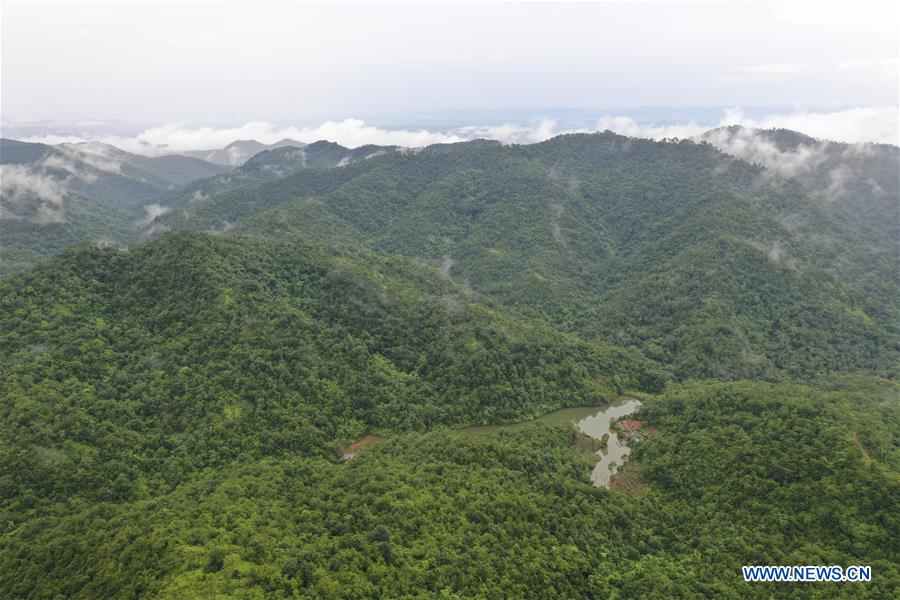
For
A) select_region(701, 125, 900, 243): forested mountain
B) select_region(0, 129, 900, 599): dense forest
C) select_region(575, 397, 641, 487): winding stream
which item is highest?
select_region(701, 125, 900, 243): forested mountain

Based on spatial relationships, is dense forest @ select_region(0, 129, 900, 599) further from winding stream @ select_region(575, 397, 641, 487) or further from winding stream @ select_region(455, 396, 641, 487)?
winding stream @ select_region(575, 397, 641, 487)

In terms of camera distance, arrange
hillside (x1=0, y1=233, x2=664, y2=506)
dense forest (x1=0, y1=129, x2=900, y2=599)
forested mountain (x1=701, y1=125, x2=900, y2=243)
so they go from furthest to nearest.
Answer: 1. forested mountain (x1=701, y1=125, x2=900, y2=243)
2. hillside (x1=0, y1=233, x2=664, y2=506)
3. dense forest (x1=0, y1=129, x2=900, y2=599)

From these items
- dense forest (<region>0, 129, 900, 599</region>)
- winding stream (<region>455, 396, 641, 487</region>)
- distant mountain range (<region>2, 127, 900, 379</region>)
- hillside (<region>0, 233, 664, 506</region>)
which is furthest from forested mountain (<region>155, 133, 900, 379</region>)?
hillside (<region>0, 233, 664, 506</region>)

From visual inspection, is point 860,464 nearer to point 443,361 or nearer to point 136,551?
point 443,361

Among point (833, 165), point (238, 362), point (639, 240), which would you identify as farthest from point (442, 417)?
point (833, 165)

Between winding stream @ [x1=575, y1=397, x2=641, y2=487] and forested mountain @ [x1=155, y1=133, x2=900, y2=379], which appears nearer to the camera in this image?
winding stream @ [x1=575, y1=397, x2=641, y2=487]

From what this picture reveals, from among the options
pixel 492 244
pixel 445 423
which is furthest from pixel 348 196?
pixel 445 423

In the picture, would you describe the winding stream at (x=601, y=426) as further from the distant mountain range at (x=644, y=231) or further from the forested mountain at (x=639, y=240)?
the forested mountain at (x=639, y=240)

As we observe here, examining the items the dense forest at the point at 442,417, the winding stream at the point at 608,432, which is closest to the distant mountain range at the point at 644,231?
the dense forest at the point at 442,417
